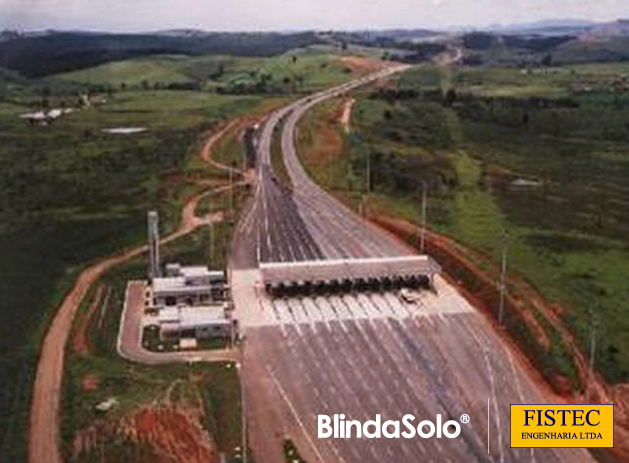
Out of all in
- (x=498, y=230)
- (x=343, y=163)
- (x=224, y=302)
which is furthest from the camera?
(x=343, y=163)

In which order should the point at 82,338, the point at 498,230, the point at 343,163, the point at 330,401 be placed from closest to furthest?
1. the point at 330,401
2. the point at 82,338
3. the point at 498,230
4. the point at 343,163

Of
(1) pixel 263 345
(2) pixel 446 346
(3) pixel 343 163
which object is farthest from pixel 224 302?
(3) pixel 343 163

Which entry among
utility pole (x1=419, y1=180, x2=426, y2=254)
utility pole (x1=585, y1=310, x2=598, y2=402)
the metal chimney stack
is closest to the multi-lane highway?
utility pole (x1=585, y1=310, x2=598, y2=402)

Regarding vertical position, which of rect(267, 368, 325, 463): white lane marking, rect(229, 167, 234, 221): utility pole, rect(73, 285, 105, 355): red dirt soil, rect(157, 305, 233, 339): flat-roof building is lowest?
rect(267, 368, 325, 463): white lane marking

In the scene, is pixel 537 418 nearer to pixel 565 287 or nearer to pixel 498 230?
pixel 565 287

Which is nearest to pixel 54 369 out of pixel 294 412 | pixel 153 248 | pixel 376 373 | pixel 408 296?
pixel 294 412

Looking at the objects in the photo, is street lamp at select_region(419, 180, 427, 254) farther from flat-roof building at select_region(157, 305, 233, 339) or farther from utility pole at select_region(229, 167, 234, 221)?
flat-roof building at select_region(157, 305, 233, 339)
